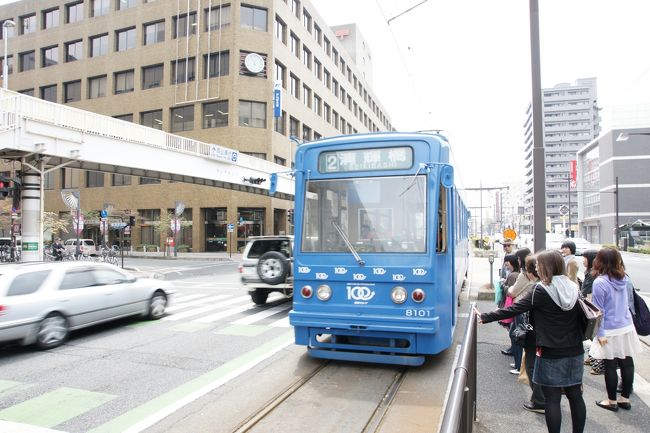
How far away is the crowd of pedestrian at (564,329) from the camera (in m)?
3.63

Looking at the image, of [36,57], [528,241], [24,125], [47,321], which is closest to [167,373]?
[47,321]

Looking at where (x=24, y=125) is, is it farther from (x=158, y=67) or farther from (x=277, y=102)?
(x=158, y=67)

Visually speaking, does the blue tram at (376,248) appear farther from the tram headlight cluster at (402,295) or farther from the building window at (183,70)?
the building window at (183,70)

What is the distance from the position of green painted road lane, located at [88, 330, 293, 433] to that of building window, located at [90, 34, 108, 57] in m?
50.1

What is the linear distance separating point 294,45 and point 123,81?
18085 mm

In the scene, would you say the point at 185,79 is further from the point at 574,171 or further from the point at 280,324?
the point at 574,171

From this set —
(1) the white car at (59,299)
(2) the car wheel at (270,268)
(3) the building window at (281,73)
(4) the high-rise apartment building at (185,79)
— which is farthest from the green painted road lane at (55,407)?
(3) the building window at (281,73)

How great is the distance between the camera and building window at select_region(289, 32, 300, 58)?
47044mm

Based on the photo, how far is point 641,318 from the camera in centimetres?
491

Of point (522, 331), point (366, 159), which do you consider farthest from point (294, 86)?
point (522, 331)

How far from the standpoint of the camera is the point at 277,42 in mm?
43500

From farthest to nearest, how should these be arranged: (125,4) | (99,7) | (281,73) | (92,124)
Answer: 1. (99,7)
2. (125,4)
3. (281,73)
4. (92,124)

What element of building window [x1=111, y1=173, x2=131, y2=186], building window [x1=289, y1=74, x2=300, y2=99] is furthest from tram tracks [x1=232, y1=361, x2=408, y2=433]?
building window [x1=111, y1=173, x2=131, y2=186]

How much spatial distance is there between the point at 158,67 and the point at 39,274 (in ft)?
138
